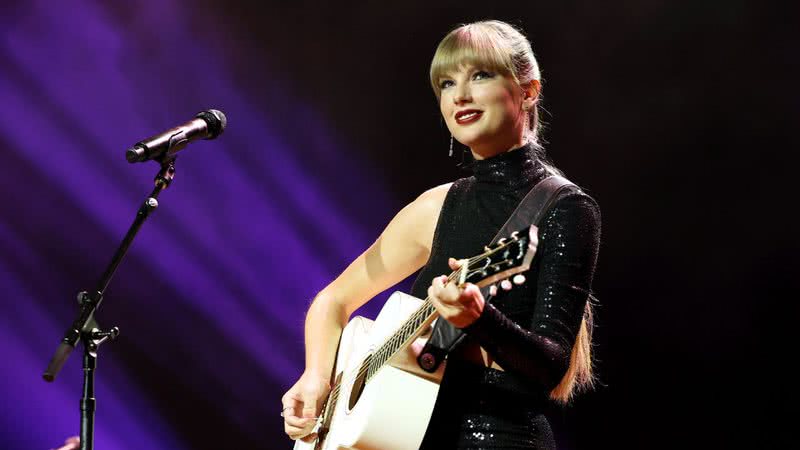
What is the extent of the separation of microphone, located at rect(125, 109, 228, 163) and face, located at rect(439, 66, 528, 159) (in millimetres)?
950

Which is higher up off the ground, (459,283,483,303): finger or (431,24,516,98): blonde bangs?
(431,24,516,98): blonde bangs

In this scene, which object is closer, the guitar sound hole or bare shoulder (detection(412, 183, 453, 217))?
the guitar sound hole

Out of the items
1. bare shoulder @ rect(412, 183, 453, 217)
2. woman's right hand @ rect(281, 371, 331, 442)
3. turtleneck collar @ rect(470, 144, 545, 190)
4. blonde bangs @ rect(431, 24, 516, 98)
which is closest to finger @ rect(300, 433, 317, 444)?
woman's right hand @ rect(281, 371, 331, 442)

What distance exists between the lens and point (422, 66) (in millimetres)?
4828

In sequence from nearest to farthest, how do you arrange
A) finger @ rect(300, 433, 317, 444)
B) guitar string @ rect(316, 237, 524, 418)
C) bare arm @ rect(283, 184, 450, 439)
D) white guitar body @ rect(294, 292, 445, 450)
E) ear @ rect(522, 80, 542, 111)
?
1. guitar string @ rect(316, 237, 524, 418)
2. white guitar body @ rect(294, 292, 445, 450)
3. ear @ rect(522, 80, 542, 111)
4. finger @ rect(300, 433, 317, 444)
5. bare arm @ rect(283, 184, 450, 439)

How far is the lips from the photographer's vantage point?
2.30m

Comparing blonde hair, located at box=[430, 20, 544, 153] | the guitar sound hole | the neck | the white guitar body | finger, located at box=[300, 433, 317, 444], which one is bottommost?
finger, located at box=[300, 433, 317, 444]

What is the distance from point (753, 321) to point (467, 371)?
8.88 ft

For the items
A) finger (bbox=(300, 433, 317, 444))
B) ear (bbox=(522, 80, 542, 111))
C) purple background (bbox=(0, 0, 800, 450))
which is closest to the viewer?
ear (bbox=(522, 80, 542, 111))

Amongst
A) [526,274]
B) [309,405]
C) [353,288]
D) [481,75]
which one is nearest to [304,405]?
[309,405]

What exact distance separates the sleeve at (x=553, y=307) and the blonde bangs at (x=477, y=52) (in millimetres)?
464

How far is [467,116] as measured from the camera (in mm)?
2309

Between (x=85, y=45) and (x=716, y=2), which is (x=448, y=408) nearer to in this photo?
(x=716, y=2)

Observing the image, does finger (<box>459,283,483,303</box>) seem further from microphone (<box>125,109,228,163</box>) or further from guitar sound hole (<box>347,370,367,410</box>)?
microphone (<box>125,109,228,163</box>)
